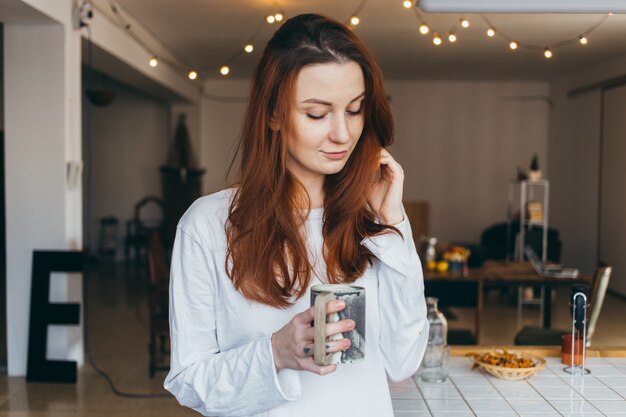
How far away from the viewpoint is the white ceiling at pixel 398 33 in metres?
6.11

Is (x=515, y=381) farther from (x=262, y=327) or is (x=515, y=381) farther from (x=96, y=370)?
(x=96, y=370)

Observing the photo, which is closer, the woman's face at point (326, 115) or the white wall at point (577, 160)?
the woman's face at point (326, 115)

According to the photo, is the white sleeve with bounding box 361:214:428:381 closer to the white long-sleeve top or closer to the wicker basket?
the white long-sleeve top

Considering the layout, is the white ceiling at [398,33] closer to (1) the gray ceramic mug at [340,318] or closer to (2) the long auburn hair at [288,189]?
(2) the long auburn hair at [288,189]

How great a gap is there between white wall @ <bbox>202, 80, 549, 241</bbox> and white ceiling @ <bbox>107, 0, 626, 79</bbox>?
4.43ft

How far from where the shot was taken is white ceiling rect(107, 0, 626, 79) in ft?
20.0

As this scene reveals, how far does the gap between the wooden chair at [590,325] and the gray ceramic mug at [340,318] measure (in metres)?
3.46

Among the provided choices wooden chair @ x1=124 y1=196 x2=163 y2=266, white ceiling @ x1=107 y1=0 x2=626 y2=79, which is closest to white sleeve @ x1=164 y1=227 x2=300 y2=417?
white ceiling @ x1=107 y1=0 x2=626 y2=79

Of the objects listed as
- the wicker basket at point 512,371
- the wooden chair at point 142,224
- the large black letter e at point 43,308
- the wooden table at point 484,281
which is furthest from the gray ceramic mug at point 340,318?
the wooden chair at point 142,224

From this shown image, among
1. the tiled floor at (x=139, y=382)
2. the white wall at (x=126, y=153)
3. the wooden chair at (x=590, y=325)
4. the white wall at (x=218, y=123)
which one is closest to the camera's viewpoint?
the tiled floor at (x=139, y=382)

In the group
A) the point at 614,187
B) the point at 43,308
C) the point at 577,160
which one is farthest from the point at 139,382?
the point at 577,160

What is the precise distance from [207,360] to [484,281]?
4.83 meters

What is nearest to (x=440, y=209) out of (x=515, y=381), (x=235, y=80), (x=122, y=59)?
(x=235, y=80)

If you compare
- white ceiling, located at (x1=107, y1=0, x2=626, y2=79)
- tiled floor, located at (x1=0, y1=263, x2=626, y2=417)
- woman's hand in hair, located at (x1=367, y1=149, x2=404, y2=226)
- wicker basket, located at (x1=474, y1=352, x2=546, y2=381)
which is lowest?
tiled floor, located at (x1=0, y1=263, x2=626, y2=417)
